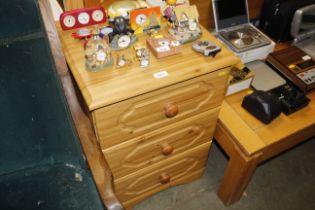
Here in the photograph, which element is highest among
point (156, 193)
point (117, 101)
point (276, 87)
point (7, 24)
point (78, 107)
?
point (7, 24)

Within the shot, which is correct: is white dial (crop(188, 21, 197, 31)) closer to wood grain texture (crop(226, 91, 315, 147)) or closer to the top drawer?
the top drawer

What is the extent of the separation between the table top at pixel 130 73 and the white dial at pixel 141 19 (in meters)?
0.06

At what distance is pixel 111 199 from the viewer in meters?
0.82

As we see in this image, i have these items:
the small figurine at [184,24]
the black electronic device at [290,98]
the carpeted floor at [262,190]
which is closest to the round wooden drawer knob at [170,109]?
the small figurine at [184,24]

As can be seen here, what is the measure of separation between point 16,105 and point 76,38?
0.93ft

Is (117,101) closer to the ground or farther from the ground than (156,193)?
farther from the ground

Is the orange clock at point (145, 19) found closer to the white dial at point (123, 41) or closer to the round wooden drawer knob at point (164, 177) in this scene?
the white dial at point (123, 41)

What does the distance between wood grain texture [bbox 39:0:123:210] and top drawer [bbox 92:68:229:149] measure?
5 centimetres

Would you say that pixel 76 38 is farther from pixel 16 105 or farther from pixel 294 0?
pixel 294 0

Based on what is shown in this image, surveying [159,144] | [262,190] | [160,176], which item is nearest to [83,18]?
[159,144]

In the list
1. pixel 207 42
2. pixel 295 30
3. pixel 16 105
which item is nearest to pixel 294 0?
pixel 295 30

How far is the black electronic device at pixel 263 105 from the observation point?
118 cm

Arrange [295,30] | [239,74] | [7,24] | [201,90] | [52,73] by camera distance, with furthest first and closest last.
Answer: [295,30] → [239,74] → [201,90] → [52,73] → [7,24]

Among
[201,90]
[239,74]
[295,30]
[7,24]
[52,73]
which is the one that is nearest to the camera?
[7,24]
